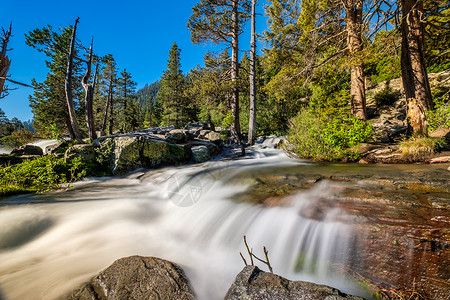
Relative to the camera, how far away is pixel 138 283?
182cm

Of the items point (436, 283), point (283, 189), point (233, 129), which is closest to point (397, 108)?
point (233, 129)

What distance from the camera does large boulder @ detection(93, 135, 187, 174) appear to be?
8.28 metres

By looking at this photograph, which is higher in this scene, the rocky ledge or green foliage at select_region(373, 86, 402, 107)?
green foliage at select_region(373, 86, 402, 107)

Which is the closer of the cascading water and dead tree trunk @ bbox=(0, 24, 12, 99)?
the cascading water

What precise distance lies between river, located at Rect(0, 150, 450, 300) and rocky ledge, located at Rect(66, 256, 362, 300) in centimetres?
29

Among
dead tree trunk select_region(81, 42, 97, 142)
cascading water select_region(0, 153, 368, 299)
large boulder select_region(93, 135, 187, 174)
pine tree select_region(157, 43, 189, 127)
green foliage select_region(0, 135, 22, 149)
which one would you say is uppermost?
pine tree select_region(157, 43, 189, 127)

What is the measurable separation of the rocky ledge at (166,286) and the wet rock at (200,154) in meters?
8.04

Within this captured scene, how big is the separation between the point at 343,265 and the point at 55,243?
4.21 metres

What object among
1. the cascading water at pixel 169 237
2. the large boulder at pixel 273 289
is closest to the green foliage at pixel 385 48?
the cascading water at pixel 169 237

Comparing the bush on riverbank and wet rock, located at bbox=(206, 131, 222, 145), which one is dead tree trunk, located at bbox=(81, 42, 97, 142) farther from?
wet rock, located at bbox=(206, 131, 222, 145)

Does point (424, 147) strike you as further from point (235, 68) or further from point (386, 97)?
point (386, 97)

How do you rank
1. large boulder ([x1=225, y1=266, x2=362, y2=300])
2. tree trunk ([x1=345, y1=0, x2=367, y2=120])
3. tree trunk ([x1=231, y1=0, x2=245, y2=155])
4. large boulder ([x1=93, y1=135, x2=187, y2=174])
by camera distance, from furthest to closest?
1. tree trunk ([x1=231, y1=0, x2=245, y2=155])
2. large boulder ([x1=93, y1=135, x2=187, y2=174])
3. tree trunk ([x1=345, y1=0, x2=367, y2=120])
4. large boulder ([x1=225, y1=266, x2=362, y2=300])

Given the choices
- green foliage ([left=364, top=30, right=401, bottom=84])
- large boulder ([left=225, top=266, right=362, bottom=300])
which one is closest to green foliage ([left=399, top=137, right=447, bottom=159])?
green foliage ([left=364, top=30, right=401, bottom=84])

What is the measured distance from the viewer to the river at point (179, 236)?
213cm
